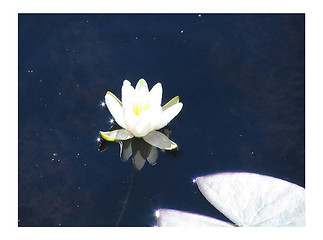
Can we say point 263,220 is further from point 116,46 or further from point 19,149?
point 116,46

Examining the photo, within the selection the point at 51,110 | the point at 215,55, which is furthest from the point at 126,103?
the point at 215,55

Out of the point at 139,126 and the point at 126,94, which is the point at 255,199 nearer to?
the point at 139,126

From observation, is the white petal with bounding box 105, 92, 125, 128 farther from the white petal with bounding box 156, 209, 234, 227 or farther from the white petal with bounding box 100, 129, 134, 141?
the white petal with bounding box 156, 209, 234, 227

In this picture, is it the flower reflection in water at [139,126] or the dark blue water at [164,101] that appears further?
the flower reflection in water at [139,126]

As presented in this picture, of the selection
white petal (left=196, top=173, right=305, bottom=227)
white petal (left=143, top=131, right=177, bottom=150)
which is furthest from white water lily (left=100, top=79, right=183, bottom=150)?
white petal (left=196, top=173, right=305, bottom=227)

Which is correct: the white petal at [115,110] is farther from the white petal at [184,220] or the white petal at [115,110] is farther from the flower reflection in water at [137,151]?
the white petal at [184,220]

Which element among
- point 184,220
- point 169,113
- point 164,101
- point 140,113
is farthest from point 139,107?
point 184,220

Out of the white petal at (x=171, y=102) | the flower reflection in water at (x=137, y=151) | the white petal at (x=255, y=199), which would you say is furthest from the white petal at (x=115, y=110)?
the white petal at (x=255, y=199)
